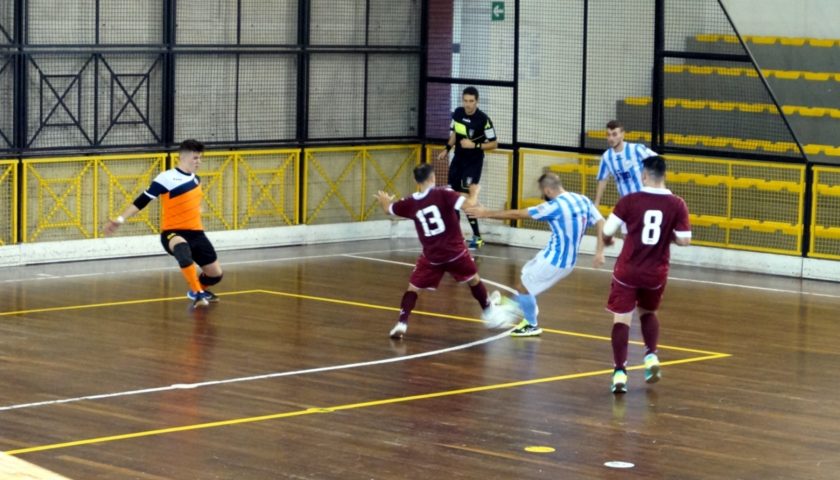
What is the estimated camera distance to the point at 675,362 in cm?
1617

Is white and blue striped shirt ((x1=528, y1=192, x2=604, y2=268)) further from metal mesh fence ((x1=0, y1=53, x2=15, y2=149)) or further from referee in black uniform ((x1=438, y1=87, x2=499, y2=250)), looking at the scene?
metal mesh fence ((x1=0, y1=53, x2=15, y2=149))

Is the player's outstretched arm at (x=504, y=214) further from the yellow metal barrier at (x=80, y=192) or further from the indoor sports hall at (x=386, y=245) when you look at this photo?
the yellow metal barrier at (x=80, y=192)

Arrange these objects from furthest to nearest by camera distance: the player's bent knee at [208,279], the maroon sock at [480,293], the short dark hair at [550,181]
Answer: the player's bent knee at [208,279] → the maroon sock at [480,293] → the short dark hair at [550,181]

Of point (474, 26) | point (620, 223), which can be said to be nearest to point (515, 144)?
point (474, 26)

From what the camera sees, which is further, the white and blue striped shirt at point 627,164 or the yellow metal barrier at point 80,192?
the yellow metal barrier at point 80,192

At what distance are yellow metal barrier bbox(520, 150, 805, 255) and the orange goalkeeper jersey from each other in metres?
7.47

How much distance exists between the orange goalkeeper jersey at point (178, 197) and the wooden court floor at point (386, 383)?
3.20 feet

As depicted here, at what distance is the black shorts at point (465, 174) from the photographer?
24.5 metres

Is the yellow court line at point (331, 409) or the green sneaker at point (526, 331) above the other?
the green sneaker at point (526, 331)

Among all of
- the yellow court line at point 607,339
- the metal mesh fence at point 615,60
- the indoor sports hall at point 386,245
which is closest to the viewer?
the indoor sports hall at point 386,245

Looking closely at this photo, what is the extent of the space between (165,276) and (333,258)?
299 centimetres

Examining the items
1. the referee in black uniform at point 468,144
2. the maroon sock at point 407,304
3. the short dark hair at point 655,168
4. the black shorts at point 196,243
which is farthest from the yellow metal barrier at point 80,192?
the short dark hair at point 655,168

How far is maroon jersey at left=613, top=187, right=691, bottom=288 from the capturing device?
1422cm

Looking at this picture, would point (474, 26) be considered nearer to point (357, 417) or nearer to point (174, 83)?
point (174, 83)
